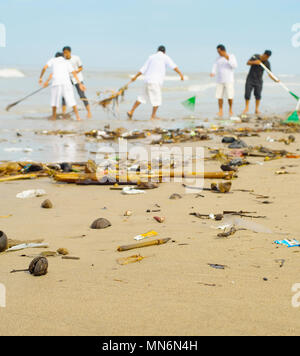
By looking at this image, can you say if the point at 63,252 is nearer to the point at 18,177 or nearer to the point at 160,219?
the point at 160,219

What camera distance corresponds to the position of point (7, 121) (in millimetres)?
11727

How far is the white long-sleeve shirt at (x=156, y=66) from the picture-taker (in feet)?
40.4

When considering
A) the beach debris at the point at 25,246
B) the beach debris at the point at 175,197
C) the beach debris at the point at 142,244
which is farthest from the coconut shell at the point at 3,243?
the beach debris at the point at 175,197

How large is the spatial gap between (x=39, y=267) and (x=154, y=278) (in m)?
0.58

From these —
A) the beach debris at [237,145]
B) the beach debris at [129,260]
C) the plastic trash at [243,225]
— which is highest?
the beach debris at [237,145]

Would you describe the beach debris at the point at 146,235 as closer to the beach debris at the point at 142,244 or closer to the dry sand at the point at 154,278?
the dry sand at the point at 154,278

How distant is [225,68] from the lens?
43.3 ft

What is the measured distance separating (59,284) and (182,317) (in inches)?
26.5

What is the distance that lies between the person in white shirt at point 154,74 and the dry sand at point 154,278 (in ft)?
29.5

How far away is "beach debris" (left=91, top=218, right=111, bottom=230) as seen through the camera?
320cm

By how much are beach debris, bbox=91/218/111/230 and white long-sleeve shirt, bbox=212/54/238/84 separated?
1064 centimetres

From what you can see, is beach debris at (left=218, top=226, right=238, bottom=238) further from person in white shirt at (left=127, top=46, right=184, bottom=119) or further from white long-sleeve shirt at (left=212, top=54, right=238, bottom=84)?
white long-sleeve shirt at (left=212, top=54, right=238, bottom=84)

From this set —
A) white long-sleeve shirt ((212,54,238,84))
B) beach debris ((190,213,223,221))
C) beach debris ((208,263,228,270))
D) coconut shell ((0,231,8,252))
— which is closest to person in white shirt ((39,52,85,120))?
white long-sleeve shirt ((212,54,238,84))
